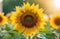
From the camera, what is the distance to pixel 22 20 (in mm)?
319

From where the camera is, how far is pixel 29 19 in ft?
1.03

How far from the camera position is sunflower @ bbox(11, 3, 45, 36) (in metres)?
0.31

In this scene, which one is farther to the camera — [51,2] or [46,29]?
[51,2]

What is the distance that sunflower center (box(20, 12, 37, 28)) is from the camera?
1.02 feet

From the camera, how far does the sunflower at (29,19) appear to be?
314 millimetres

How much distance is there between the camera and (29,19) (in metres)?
0.31

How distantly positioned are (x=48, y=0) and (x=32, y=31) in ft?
1.67

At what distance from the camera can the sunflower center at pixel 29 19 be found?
0.31 metres

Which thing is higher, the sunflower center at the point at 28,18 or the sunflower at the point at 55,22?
the sunflower center at the point at 28,18

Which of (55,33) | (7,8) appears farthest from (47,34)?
(7,8)

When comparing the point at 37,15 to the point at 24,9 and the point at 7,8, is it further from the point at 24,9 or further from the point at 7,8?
the point at 7,8

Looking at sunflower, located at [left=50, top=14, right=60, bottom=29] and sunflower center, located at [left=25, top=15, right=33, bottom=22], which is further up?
sunflower center, located at [left=25, top=15, right=33, bottom=22]

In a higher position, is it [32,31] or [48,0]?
[48,0]

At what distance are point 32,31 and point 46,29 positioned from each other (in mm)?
51
